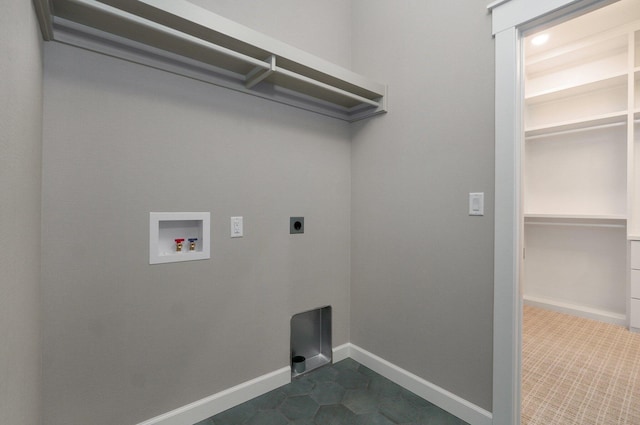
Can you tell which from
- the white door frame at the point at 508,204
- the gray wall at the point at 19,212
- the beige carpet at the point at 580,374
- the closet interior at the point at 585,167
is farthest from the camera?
the closet interior at the point at 585,167

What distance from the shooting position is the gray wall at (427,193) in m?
1.56

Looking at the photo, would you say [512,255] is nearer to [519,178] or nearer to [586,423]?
[519,178]

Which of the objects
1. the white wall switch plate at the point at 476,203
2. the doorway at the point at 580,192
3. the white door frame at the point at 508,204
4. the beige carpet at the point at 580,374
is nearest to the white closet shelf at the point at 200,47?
the white door frame at the point at 508,204

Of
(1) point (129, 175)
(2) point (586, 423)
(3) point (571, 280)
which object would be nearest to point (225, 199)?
(1) point (129, 175)

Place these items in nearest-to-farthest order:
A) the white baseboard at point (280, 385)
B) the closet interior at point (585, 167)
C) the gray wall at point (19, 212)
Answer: the gray wall at point (19, 212)
the white baseboard at point (280, 385)
the closet interior at point (585, 167)

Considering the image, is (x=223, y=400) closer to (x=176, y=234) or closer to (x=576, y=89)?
(x=176, y=234)

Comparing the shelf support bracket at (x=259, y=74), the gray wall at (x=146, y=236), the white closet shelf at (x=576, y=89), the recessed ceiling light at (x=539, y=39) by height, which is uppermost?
the recessed ceiling light at (x=539, y=39)

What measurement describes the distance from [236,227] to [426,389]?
1.49m

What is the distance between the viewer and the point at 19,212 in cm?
79

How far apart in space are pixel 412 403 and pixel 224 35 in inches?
87.0

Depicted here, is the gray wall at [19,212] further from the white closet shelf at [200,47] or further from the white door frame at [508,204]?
the white door frame at [508,204]

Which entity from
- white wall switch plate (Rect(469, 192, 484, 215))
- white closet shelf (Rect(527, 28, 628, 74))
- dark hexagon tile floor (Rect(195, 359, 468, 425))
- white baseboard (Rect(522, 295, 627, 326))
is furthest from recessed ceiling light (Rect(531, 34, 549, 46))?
dark hexagon tile floor (Rect(195, 359, 468, 425))

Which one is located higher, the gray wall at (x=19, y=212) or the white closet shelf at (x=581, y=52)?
the white closet shelf at (x=581, y=52)

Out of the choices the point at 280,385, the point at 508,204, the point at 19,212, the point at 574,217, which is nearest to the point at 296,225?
the point at 280,385
